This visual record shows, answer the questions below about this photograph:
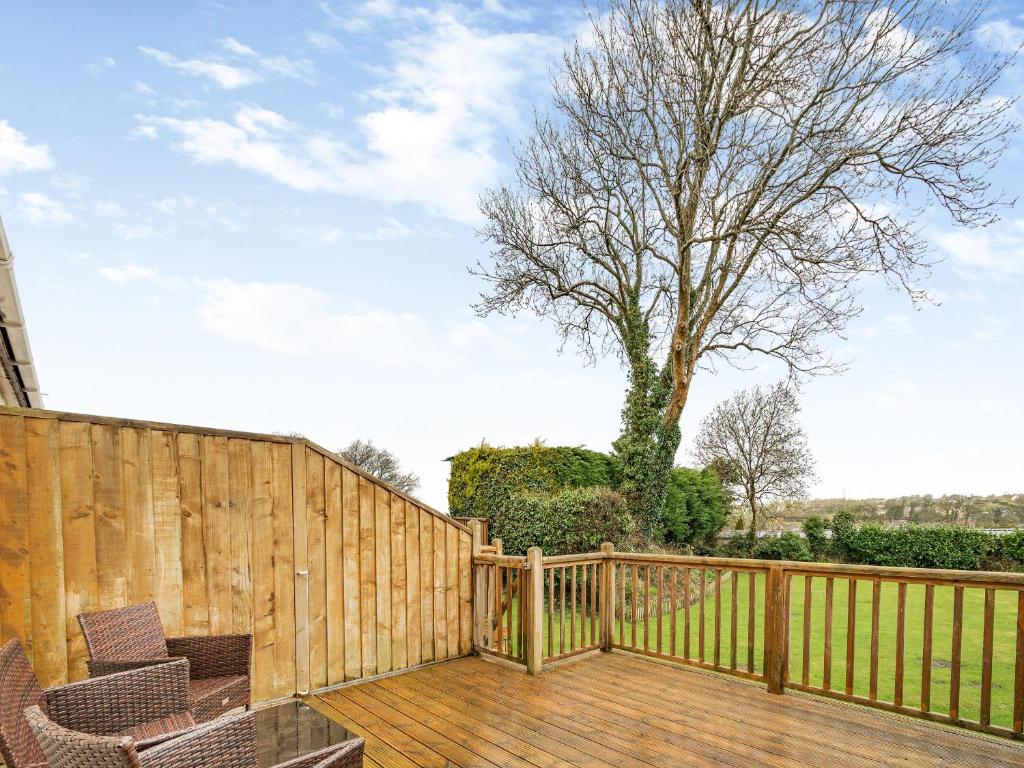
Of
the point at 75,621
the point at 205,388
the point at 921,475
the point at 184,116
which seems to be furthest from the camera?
the point at 921,475

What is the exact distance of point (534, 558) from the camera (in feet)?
13.3

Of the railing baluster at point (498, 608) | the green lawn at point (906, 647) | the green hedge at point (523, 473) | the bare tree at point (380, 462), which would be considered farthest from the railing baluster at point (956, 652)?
the bare tree at point (380, 462)

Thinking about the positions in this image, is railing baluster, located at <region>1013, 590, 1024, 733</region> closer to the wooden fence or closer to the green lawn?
the green lawn

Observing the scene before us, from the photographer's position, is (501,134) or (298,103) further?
(501,134)

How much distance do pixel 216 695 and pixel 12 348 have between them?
3.54 metres

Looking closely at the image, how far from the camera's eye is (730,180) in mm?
8922

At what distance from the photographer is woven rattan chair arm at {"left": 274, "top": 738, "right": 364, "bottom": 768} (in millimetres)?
1438

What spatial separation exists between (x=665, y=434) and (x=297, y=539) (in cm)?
750

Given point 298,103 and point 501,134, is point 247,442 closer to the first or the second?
point 298,103

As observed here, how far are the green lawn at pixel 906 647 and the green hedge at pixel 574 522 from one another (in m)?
1.30

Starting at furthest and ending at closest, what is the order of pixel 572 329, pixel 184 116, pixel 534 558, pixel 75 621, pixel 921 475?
pixel 921 475 → pixel 572 329 → pixel 184 116 → pixel 534 558 → pixel 75 621

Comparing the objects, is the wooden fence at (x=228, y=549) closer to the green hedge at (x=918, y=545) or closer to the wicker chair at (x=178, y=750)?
the wicker chair at (x=178, y=750)

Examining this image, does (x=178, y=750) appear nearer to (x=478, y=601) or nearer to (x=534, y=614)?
(x=534, y=614)

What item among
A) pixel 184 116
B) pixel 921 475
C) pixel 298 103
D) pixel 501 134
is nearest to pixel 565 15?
pixel 501 134
